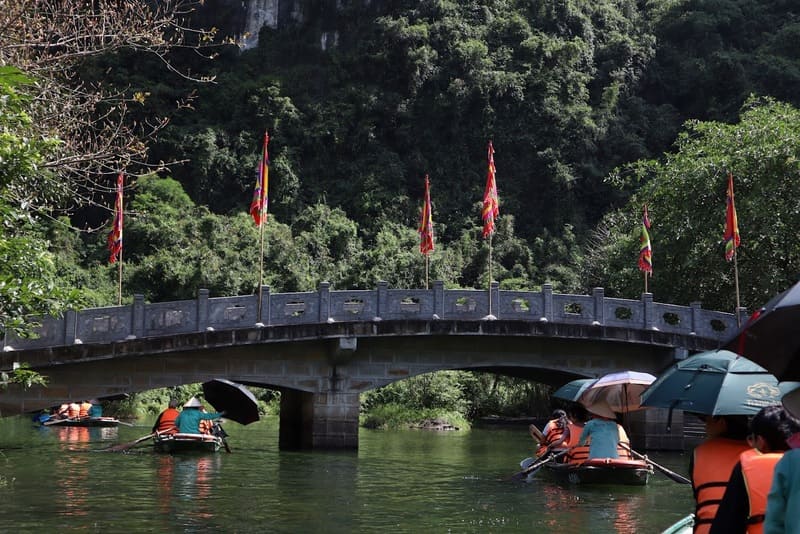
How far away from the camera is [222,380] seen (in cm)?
2664

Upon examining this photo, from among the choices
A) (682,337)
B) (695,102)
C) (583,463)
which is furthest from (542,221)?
(583,463)

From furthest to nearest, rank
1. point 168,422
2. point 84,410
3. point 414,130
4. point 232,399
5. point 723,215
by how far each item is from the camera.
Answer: point 414,130
point 84,410
point 723,215
point 232,399
point 168,422

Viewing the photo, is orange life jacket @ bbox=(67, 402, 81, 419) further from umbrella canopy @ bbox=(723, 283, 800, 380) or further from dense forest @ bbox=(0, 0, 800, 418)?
umbrella canopy @ bbox=(723, 283, 800, 380)

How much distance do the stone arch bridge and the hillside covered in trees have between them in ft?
45.1

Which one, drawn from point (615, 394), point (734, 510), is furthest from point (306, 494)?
point (734, 510)

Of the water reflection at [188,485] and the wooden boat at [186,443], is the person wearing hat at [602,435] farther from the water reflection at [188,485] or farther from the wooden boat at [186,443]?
the wooden boat at [186,443]

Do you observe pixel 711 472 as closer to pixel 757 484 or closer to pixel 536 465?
pixel 757 484

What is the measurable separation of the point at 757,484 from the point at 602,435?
45.6 ft

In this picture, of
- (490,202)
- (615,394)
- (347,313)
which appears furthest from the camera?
(490,202)

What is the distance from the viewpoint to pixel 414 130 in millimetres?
60375

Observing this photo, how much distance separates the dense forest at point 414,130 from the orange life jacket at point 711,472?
117 feet

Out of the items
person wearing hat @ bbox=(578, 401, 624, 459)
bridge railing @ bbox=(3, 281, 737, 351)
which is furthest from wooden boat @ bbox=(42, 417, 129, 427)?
person wearing hat @ bbox=(578, 401, 624, 459)

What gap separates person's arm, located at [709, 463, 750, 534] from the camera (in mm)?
5277

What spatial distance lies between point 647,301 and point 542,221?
29398 mm
